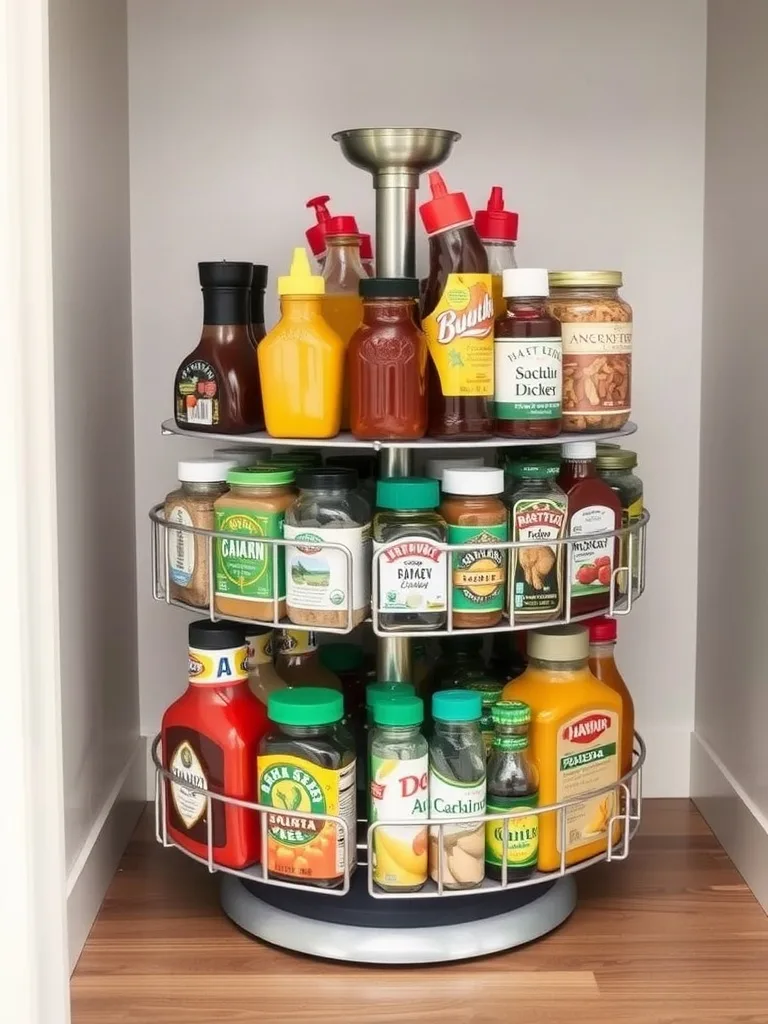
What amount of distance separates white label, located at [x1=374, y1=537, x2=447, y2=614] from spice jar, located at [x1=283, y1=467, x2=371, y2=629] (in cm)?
3

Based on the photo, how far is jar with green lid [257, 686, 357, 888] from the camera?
4.00 ft

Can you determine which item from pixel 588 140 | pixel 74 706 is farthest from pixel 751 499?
pixel 74 706

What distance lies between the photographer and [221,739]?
1265 mm

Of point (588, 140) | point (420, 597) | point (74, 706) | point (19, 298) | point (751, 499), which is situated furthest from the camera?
point (588, 140)

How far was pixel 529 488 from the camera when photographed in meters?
→ 1.26

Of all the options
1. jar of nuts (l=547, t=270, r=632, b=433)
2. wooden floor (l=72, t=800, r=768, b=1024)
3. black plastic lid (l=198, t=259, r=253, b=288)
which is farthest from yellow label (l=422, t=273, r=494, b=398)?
wooden floor (l=72, t=800, r=768, b=1024)

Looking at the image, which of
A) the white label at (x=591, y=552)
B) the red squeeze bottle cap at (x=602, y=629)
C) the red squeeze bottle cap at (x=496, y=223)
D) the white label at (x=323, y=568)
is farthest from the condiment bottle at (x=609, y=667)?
the red squeeze bottle cap at (x=496, y=223)

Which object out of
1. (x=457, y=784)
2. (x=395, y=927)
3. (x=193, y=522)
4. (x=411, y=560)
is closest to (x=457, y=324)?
(x=411, y=560)

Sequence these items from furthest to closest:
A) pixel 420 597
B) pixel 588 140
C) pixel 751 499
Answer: pixel 588 140
pixel 751 499
pixel 420 597

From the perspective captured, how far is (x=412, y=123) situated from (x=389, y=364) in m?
0.52

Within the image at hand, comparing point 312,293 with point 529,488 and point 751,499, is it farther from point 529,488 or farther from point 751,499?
point 751,499

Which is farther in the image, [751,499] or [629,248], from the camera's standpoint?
[629,248]

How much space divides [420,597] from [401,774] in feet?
0.57

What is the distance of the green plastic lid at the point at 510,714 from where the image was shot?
4.10ft
